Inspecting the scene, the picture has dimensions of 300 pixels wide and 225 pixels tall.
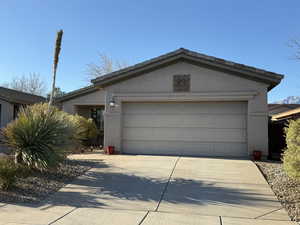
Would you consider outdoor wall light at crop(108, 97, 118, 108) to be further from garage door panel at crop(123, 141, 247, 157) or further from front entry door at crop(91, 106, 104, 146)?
front entry door at crop(91, 106, 104, 146)

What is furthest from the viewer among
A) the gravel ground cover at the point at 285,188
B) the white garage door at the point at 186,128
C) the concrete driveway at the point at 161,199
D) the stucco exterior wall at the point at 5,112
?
the stucco exterior wall at the point at 5,112

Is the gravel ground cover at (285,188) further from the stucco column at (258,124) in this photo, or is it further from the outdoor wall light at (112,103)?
the outdoor wall light at (112,103)

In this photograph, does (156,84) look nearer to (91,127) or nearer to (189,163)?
(189,163)

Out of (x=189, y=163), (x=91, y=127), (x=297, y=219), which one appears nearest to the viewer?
(x=297, y=219)

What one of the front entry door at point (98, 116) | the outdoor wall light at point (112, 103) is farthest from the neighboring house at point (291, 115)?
the front entry door at point (98, 116)

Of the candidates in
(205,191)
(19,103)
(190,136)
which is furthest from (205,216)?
(19,103)

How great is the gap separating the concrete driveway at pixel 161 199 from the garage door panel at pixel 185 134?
2353 millimetres

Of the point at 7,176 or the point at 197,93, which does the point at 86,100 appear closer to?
the point at 197,93

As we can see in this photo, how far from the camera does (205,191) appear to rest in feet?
20.8

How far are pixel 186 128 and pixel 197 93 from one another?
164 cm

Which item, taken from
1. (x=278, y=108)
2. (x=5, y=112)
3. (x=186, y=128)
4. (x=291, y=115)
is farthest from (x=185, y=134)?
(x=278, y=108)

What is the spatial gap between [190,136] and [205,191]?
5.20 metres

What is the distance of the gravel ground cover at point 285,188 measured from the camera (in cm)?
518

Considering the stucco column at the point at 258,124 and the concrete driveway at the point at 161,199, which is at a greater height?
the stucco column at the point at 258,124
